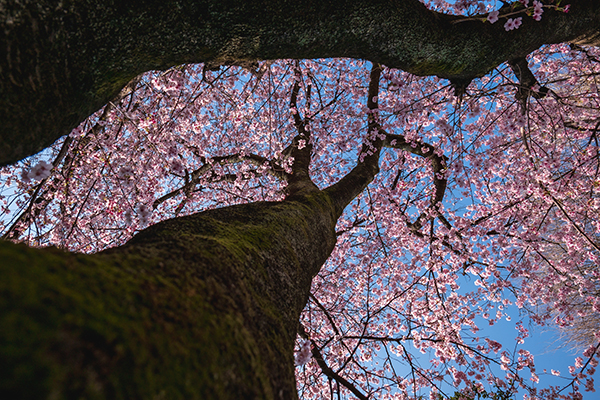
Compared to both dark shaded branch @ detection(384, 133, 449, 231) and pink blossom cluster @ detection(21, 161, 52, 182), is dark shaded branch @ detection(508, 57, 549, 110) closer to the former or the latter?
dark shaded branch @ detection(384, 133, 449, 231)

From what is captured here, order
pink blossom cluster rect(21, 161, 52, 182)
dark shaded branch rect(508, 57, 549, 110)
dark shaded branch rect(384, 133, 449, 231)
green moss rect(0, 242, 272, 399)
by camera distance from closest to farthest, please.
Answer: green moss rect(0, 242, 272, 399)
pink blossom cluster rect(21, 161, 52, 182)
dark shaded branch rect(508, 57, 549, 110)
dark shaded branch rect(384, 133, 449, 231)

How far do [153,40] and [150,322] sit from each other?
4.59 feet

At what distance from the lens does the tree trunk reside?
1.56 feet

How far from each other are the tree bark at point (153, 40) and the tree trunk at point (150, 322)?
700mm

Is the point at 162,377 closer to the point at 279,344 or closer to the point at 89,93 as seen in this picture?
the point at 279,344

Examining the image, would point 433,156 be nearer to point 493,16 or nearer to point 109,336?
point 493,16

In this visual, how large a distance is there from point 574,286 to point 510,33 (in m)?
6.71

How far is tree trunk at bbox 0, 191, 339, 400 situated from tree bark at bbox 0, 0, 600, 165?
2.30 feet

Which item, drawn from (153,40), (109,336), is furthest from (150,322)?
(153,40)

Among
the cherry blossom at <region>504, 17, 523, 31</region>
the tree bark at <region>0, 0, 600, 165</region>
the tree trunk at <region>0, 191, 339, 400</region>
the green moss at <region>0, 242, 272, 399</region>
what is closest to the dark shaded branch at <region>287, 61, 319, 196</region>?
the tree bark at <region>0, 0, 600, 165</region>

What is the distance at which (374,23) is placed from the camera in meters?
2.00

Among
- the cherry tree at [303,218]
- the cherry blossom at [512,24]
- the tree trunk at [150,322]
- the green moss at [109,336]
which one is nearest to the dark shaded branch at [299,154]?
the cherry tree at [303,218]

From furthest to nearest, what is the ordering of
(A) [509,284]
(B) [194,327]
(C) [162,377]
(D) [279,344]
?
(A) [509,284] → (D) [279,344] → (B) [194,327] → (C) [162,377]

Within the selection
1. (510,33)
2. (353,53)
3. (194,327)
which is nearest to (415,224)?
(510,33)
